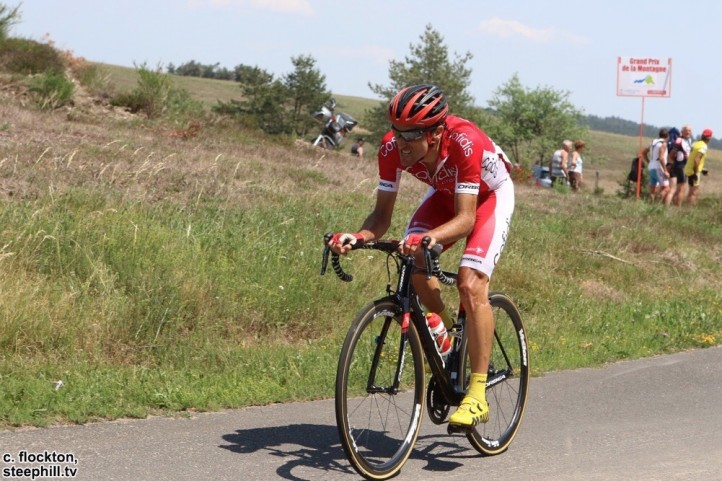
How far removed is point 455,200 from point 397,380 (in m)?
1.06

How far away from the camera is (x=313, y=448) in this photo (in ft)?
19.8

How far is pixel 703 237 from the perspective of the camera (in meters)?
17.5

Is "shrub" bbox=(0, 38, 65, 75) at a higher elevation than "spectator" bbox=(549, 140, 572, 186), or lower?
higher

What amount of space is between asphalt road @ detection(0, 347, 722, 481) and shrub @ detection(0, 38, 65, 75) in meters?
17.3

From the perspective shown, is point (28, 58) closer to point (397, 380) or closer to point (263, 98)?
point (397, 380)

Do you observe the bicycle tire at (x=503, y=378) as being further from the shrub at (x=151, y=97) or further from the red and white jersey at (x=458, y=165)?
the shrub at (x=151, y=97)

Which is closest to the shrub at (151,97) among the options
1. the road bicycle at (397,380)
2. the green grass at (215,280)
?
the green grass at (215,280)

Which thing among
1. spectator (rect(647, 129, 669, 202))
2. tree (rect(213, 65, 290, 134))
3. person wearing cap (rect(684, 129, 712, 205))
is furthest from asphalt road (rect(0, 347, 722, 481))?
tree (rect(213, 65, 290, 134))

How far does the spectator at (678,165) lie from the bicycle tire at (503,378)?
16.0 meters

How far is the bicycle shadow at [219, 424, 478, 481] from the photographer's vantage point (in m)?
5.68

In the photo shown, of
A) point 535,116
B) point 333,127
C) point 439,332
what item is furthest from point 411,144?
point 535,116

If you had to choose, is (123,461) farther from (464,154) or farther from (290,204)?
(290,204)

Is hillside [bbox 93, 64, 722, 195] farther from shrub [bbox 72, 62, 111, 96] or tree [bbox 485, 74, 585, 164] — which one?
shrub [bbox 72, 62, 111, 96]

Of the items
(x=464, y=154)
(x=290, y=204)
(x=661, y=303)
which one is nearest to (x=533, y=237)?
(x=661, y=303)
